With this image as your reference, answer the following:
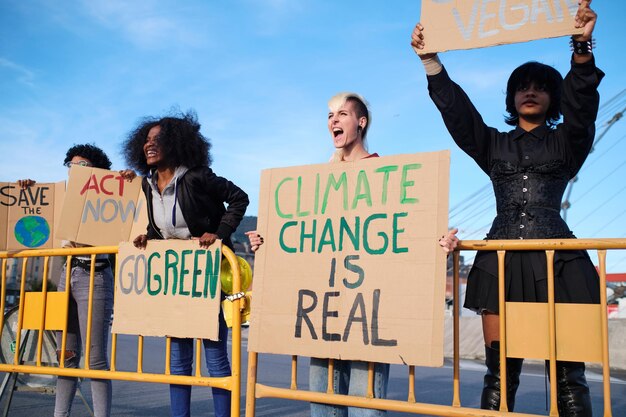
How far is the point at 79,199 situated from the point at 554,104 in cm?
311

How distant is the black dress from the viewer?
9.36 ft

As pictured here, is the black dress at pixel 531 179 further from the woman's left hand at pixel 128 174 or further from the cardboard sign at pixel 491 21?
the woman's left hand at pixel 128 174

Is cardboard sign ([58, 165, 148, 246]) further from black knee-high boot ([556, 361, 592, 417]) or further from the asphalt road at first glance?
black knee-high boot ([556, 361, 592, 417])

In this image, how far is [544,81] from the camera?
314 centimetres

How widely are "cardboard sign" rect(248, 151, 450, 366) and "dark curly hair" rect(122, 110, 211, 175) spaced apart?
0.93 metres

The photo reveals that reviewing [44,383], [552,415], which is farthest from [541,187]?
[44,383]

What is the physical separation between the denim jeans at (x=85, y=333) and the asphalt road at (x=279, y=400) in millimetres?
974

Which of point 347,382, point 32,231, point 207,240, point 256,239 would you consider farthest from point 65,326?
point 347,382

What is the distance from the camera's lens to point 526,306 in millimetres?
2869

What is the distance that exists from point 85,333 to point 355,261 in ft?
6.84

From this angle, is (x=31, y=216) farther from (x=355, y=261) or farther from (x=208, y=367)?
(x=355, y=261)

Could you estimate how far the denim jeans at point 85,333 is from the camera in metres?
4.04

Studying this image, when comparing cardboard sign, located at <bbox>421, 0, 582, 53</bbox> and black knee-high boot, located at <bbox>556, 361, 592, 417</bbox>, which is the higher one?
cardboard sign, located at <bbox>421, 0, 582, 53</bbox>

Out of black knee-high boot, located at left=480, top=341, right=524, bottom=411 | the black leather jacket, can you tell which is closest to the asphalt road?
black knee-high boot, located at left=480, top=341, right=524, bottom=411
